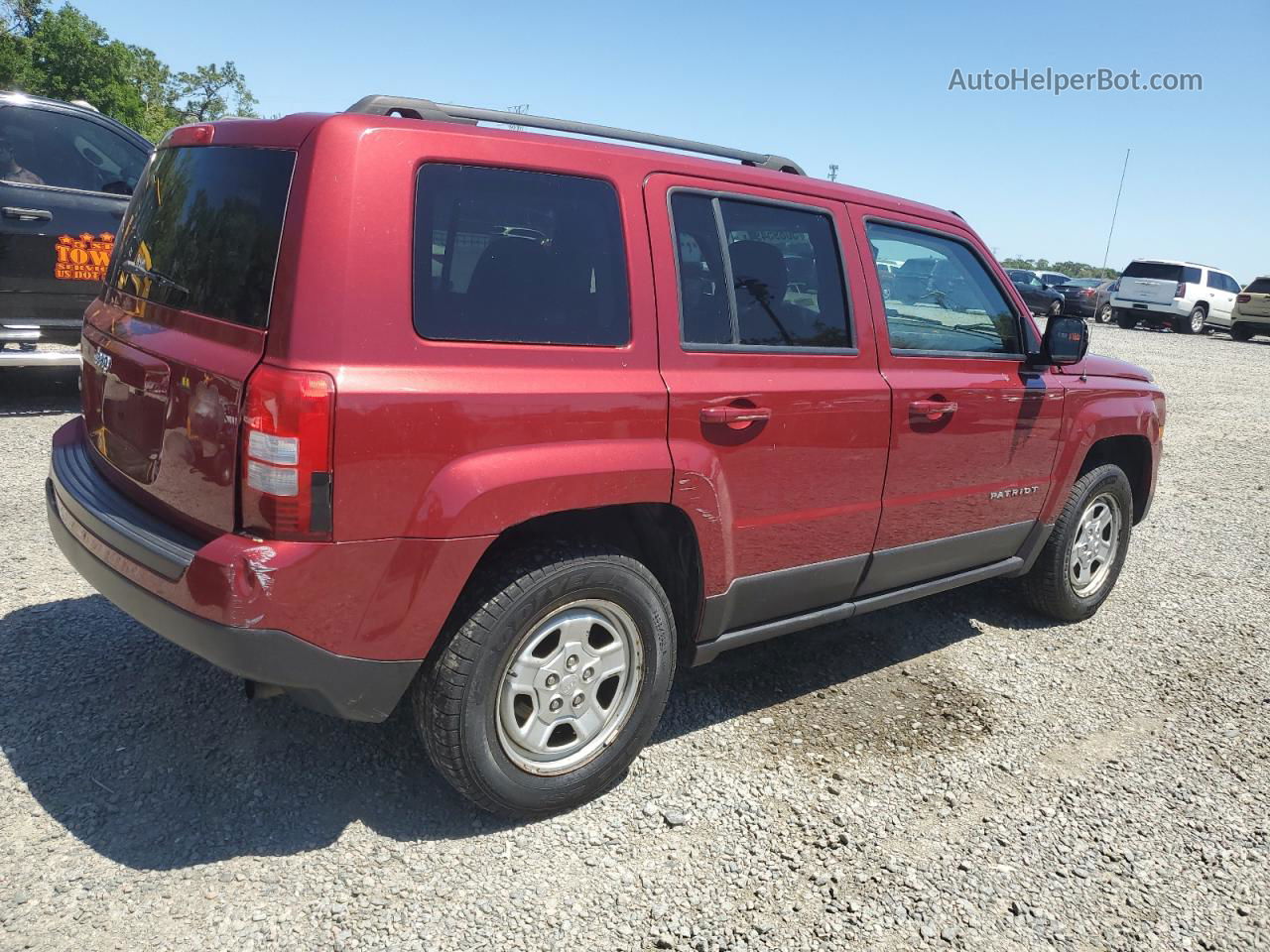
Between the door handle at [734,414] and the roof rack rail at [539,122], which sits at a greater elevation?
the roof rack rail at [539,122]

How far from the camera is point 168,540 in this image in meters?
2.55

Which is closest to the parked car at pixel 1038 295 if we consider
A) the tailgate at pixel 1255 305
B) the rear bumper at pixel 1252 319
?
the rear bumper at pixel 1252 319

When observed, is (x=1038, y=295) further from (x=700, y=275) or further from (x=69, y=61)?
(x=69, y=61)

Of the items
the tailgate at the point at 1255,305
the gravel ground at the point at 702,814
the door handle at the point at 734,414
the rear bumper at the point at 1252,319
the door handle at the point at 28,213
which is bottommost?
the gravel ground at the point at 702,814

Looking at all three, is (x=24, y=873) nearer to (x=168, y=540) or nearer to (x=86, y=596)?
(x=168, y=540)

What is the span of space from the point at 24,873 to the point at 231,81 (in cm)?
8832

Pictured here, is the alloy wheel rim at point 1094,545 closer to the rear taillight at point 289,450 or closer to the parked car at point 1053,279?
the rear taillight at point 289,450

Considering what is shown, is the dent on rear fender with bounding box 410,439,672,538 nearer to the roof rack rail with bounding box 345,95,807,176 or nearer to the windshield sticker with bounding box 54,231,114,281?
the roof rack rail with bounding box 345,95,807,176

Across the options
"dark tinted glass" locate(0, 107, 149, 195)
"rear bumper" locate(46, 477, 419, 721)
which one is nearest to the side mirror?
"rear bumper" locate(46, 477, 419, 721)

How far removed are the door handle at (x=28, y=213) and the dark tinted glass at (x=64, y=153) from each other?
0.21 metres

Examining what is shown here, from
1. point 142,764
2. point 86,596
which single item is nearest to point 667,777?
point 142,764

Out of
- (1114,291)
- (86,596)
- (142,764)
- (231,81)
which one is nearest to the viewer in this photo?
(142,764)

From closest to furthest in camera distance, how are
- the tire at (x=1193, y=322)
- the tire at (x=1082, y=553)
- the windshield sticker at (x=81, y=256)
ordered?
the tire at (x=1082, y=553)
the windshield sticker at (x=81, y=256)
the tire at (x=1193, y=322)

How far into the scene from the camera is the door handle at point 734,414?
2949mm
